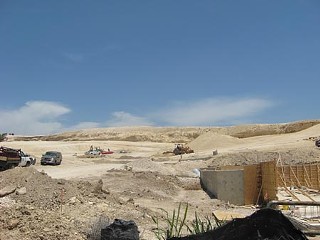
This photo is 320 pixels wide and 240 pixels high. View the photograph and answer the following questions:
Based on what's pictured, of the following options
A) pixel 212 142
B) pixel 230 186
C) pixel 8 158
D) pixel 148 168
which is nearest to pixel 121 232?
pixel 230 186

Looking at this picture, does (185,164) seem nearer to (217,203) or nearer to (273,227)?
(217,203)

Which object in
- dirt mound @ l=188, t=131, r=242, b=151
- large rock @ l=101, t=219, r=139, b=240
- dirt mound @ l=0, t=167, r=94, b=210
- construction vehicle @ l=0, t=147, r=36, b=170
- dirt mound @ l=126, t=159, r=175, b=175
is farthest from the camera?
dirt mound @ l=188, t=131, r=242, b=151

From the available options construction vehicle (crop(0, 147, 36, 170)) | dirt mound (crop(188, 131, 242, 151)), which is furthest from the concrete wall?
dirt mound (crop(188, 131, 242, 151))

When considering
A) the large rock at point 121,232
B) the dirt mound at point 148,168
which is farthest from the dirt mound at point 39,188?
the dirt mound at point 148,168

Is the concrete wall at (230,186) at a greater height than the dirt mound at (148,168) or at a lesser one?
lesser

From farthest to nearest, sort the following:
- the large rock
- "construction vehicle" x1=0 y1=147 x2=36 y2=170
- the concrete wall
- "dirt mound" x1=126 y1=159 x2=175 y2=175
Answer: "dirt mound" x1=126 y1=159 x2=175 y2=175 < "construction vehicle" x1=0 y1=147 x2=36 y2=170 < the concrete wall < the large rock

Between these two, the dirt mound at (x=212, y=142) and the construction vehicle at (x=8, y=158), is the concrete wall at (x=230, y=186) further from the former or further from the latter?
the dirt mound at (x=212, y=142)

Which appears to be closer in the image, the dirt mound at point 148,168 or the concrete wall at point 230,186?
the concrete wall at point 230,186

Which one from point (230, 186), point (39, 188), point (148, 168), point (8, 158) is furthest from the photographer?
point (148, 168)

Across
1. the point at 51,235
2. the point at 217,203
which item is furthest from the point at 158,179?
the point at 51,235

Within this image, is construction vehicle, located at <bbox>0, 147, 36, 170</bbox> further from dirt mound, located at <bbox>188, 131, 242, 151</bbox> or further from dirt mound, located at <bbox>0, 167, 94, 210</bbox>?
dirt mound, located at <bbox>188, 131, 242, 151</bbox>

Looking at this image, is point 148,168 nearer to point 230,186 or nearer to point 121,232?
point 230,186

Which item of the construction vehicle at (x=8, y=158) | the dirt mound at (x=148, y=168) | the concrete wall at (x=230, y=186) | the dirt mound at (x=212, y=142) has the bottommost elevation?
the concrete wall at (x=230, y=186)

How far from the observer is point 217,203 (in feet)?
69.3
